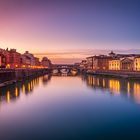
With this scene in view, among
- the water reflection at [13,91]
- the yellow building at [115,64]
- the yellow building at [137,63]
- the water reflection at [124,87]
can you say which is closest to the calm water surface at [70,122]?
the water reflection at [13,91]

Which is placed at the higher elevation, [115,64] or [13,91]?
[115,64]

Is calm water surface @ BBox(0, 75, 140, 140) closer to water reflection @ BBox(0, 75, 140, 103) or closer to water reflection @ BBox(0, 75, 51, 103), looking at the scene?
water reflection @ BBox(0, 75, 51, 103)

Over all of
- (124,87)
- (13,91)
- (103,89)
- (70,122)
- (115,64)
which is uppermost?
(115,64)

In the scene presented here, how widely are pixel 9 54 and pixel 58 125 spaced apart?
84515 millimetres

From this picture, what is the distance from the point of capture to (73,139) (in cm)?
1675

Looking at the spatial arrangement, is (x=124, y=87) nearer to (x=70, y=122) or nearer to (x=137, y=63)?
(x=70, y=122)

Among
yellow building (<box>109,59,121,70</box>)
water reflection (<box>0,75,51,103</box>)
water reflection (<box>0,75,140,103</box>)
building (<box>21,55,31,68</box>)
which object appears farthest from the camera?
building (<box>21,55,31,68</box>)

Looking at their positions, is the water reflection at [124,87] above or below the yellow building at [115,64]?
below

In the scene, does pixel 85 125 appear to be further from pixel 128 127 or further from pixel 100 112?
pixel 100 112

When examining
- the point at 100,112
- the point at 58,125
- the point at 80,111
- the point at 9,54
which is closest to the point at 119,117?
the point at 100,112

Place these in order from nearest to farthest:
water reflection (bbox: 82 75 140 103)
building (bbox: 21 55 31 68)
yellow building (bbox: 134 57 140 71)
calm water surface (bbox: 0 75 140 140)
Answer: calm water surface (bbox: 0 75 140 140) → water reflection (bbox: 82 75 140 103) → yellow building (bbox: 134 57 140 71) → building (bbox: 21 55 31 68)

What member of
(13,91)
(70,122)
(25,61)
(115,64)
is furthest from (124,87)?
(25,61)

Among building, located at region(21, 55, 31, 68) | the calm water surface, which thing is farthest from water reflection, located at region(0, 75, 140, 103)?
building, located at region(21, 55, 31, 68)

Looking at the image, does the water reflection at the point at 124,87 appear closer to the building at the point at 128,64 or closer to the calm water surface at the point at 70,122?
the calm water surface at the point at 70,122
